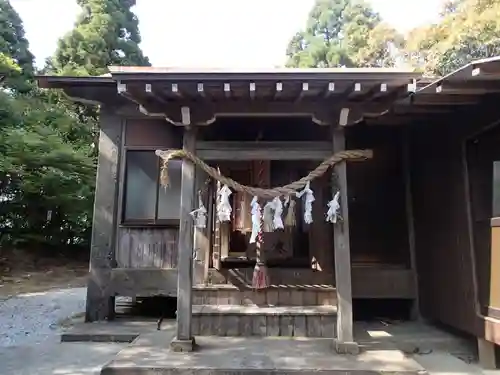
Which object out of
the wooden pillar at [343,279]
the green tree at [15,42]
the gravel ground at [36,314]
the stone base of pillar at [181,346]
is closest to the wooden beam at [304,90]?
the wooden pillar at [343,279]

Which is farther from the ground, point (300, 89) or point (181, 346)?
point (300, 89)

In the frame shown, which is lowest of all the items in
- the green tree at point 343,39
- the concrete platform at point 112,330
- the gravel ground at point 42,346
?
the gravel ground at point 42,346

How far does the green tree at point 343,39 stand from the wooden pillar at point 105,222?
14.0 m

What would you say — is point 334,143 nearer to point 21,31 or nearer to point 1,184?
point 1,184

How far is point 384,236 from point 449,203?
1.15 m

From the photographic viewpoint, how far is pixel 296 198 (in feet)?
16.5

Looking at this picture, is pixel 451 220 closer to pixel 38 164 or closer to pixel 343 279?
pixel 343 279

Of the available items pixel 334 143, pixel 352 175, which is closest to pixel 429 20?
pixel 352 175

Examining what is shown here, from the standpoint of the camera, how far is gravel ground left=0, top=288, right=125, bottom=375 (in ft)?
12.2

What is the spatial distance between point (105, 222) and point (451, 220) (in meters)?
4.18

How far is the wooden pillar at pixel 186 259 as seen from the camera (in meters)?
3.79

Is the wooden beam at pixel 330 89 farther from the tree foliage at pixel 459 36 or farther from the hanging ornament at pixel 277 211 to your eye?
the tree foliage at pixel 459 36

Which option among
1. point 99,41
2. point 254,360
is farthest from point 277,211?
point 99,41

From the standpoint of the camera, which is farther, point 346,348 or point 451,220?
point 451,220
